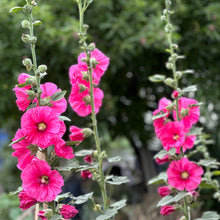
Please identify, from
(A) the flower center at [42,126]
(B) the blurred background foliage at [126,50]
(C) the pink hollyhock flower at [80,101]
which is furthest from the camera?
(B) the blurred background foliage at [126,50]

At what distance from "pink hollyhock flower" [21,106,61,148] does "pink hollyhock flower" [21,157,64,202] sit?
4 centimetres

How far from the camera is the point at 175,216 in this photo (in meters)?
2.85

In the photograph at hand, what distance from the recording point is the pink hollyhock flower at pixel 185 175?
92 cm

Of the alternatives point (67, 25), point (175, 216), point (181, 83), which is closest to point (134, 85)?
point (181, 83)

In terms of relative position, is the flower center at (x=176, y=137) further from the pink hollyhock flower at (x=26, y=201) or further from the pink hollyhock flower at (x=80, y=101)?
the pink hollyhock flower at (x=26, y=201)

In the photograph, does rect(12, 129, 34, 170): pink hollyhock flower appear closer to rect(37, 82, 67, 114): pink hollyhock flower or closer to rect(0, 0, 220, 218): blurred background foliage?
rect(37, 82, 67, 114): pink hollyhock flower

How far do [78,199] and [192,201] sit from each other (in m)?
0.31

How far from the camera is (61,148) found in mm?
787

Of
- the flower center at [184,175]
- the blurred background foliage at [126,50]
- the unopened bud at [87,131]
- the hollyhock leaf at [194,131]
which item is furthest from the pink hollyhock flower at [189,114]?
the blurred background foliage at [126,50]

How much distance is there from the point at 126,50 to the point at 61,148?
257cm

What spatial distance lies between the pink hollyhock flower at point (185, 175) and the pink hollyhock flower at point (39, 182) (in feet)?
0.94

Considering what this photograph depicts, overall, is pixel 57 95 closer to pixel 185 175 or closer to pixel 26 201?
pixel 26 201

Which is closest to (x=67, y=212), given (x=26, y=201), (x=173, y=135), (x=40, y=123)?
(x=26, y=201)

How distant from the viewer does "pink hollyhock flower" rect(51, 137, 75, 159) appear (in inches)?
30.6
